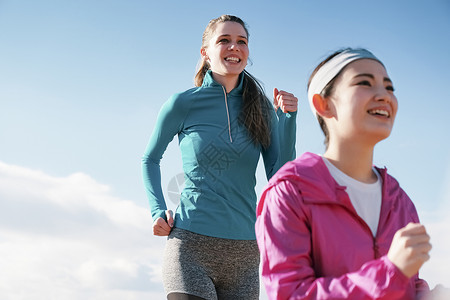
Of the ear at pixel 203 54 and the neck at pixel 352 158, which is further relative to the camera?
the ear at pixel 203 54

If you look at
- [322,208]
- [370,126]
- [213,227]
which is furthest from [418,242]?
[213,227]

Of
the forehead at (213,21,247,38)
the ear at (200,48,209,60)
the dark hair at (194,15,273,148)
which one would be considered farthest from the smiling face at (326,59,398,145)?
the ear at (200,48,209,60)

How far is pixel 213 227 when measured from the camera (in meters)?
A: 3.12

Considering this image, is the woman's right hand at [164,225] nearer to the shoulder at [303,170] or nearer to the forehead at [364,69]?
the shoulder at [303,170]

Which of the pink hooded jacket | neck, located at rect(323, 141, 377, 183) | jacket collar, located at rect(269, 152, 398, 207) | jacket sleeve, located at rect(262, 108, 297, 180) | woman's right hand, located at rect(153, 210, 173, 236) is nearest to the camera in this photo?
the pink hooded jacket

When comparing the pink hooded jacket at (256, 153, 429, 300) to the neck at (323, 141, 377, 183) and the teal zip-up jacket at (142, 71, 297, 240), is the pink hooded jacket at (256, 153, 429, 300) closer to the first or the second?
the neck at (323, 141, 377, 183)

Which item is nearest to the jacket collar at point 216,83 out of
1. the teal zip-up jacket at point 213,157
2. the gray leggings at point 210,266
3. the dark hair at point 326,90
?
the teal zip-up jacket at point 213,157

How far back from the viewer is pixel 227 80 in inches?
140

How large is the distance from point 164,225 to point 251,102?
3.09 feet

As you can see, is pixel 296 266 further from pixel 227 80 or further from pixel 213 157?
pixel 227 80

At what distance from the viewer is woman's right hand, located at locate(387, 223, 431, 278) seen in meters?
1.49

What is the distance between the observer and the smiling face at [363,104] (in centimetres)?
185

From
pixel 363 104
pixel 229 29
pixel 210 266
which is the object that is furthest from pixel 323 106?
pixel 229 29

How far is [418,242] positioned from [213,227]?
1.73 m
